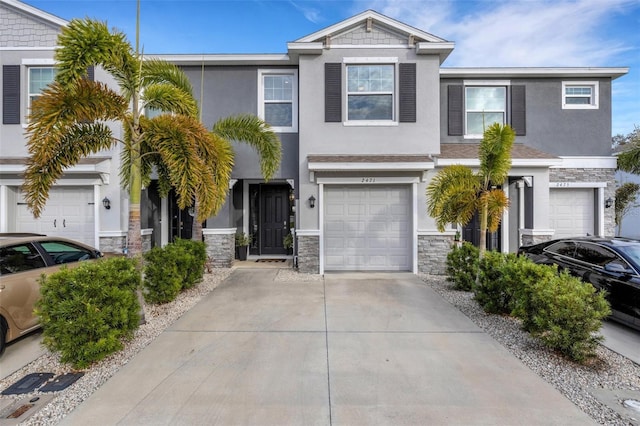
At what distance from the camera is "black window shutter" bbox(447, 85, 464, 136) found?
10.0 m


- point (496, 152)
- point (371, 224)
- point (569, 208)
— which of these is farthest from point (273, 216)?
point (569, 208)

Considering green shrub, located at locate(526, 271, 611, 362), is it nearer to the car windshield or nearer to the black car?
the black car

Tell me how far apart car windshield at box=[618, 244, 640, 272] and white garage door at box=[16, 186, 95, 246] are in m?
12.7

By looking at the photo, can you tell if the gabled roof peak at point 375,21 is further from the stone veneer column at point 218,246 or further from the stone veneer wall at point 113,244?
the stone veneer wall at point 113,244

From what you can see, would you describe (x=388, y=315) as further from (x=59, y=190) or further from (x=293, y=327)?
(x=59, y=190)

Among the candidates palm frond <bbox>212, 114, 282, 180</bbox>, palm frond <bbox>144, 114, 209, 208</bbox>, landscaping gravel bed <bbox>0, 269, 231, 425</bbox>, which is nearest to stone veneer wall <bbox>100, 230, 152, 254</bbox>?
landscaping gravel bed <bbox>0, 269, 231, 425</bbox>

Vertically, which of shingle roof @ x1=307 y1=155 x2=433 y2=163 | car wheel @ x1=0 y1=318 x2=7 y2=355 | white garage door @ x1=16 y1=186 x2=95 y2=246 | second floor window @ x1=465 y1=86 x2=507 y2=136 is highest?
second floor window @ x1=465 y1=86 x2=507 y2=136

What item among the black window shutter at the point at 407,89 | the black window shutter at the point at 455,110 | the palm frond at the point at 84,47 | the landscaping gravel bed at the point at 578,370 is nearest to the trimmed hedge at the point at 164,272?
the palm frond at the point at 84,47

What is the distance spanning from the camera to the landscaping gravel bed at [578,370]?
3.11m

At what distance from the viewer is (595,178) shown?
10062 mm

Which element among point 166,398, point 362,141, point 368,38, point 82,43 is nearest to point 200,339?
point 166,398

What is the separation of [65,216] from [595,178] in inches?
667

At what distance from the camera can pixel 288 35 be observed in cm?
941

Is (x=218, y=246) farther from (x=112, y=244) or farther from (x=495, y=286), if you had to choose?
(x=495, y=286)
